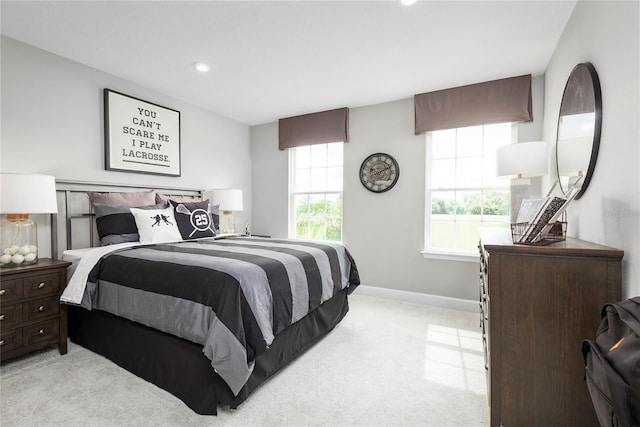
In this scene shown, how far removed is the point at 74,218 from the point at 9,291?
936mm

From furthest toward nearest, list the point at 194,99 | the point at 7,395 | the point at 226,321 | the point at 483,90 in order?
the point at 194,99 < the point at 483,90 < the point at 7,395 < the point at 226,321

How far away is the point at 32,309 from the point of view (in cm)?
209

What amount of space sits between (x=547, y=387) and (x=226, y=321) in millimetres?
1530

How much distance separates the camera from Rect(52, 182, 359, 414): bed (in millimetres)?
1570

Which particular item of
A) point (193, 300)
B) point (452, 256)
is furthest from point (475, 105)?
point (193, 300)

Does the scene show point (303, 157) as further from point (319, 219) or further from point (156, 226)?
point (156, 226)

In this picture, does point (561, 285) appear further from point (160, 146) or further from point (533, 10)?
point (160, 146)

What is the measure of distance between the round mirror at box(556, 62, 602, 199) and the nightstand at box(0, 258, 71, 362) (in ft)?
11.5

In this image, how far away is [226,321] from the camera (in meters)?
1.52

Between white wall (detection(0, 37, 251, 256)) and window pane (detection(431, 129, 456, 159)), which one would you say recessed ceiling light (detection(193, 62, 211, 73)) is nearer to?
white wall (detection(0, 37, 251, 256))

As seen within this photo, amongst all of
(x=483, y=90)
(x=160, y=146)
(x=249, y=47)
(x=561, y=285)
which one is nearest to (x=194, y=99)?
(x=160, y=146)

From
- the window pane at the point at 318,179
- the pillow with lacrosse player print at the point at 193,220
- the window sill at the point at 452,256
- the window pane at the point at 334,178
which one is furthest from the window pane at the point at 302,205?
the window sill at the point at 452,256

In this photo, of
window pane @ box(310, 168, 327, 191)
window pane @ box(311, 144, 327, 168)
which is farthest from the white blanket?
window pane @ box(311, 144, 327, 168)

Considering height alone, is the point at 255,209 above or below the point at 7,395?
above
